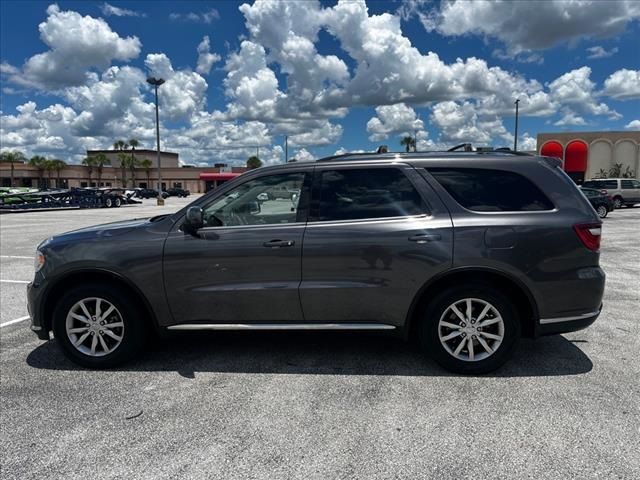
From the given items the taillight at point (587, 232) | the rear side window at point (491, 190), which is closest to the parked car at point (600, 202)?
the taillight at point (587, 232)

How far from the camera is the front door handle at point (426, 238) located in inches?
144

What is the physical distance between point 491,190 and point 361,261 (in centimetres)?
123

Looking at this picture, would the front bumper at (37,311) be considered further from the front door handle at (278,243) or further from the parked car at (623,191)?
the parked car at (623,191)

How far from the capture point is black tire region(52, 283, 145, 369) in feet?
12.9

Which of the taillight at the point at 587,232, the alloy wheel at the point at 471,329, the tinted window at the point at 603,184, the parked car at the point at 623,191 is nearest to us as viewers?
the taillight at the point at 587,232

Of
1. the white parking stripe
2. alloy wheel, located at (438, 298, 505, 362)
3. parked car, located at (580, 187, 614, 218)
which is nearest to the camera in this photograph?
alloy wheel, located at (438, 298, 505, 362)

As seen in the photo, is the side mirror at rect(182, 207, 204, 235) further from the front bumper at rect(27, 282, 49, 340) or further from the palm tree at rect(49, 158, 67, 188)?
the palm tree at rect(49, 158, 67, 188)

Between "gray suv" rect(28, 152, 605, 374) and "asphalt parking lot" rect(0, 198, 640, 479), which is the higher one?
"gray suv" rect(28, 152, 605, 374)

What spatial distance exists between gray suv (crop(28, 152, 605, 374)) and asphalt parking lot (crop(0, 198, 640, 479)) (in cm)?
39

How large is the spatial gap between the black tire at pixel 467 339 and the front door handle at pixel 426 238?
17.5 inches

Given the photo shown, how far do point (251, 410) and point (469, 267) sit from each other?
6.49 ft

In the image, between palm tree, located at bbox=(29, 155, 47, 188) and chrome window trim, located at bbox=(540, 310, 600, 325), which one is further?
palm tree, located at bbox=(29, 155, 47, 188)

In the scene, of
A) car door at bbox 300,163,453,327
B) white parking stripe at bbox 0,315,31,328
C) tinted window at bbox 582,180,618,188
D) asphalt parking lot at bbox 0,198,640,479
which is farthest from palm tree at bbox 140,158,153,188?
car door at bbox 300,163,453,327

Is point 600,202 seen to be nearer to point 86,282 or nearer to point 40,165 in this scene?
point 86,282
